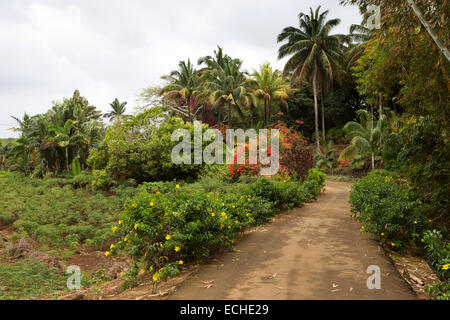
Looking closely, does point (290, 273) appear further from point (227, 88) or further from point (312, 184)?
point (227, 88)

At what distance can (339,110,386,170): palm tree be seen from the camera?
1891 centimetres

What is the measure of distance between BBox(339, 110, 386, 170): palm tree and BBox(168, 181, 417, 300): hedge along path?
13.5 m

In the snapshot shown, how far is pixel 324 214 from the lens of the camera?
9.30 meters

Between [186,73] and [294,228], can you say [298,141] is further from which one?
[186,73]

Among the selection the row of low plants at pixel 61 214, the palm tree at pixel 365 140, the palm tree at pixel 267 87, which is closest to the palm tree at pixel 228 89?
the palm tree at pixel 267 87

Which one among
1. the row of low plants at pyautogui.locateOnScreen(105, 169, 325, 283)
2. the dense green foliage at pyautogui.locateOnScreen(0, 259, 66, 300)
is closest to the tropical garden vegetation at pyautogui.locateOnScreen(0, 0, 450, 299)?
the row of low plants at pyautogui.locateOnScreen(105, 169, 325, 283)

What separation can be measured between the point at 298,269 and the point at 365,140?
17.3 metres

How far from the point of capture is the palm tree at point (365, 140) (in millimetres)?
18906

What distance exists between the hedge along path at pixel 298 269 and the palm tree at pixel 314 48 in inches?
814

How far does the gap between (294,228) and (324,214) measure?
7.37 feet

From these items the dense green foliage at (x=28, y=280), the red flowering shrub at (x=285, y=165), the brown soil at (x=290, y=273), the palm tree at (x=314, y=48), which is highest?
the palm tree at (x=314, y=48)

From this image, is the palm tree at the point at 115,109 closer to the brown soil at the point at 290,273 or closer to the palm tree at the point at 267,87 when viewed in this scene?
the palm tree at the point at 267,87

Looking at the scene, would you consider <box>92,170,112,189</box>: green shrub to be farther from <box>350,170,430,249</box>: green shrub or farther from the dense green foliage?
<box>350,170,430,249</box>: green shrub


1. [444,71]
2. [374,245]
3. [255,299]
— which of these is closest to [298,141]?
[374,245]
